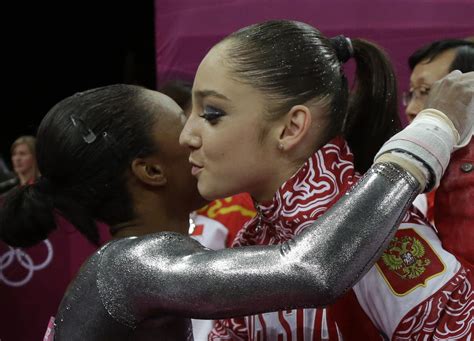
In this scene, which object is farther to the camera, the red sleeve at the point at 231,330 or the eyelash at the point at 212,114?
the red sleeve at the point at 231,330

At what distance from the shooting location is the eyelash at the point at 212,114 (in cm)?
108

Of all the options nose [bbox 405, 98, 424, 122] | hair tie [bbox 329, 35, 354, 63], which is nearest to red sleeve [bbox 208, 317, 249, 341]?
hair tie [bbox 329, 35, 354, 63]

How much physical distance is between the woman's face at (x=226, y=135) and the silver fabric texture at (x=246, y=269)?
0.35ft

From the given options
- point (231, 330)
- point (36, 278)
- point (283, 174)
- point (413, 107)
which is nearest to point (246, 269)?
point (283, 174)

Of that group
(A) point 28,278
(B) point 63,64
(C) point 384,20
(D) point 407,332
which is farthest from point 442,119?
(B) point 63,64

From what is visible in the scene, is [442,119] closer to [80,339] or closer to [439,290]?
[439,290]

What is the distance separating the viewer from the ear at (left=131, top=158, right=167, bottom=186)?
4.08 feet

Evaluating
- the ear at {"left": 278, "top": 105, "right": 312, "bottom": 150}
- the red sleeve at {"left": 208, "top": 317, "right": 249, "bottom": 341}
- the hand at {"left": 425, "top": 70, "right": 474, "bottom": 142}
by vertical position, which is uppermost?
the hand at {"left": 425, "top": 70, "right": 474, "bottom": 142}

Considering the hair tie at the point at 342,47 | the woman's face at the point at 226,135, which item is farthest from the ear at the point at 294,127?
the hair tie at the point at 342,47

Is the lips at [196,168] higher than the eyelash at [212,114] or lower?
lower

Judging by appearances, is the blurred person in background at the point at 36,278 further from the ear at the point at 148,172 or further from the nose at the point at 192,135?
the nose at the point at 192,135

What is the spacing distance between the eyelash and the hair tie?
0.20 metres

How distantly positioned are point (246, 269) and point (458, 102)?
0.35 meters

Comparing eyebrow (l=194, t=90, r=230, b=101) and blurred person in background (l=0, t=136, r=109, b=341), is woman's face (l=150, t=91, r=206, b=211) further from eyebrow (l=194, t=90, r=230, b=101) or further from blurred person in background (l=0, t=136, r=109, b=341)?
blurred person in background (l=0, t=136, r=109, b=341)
